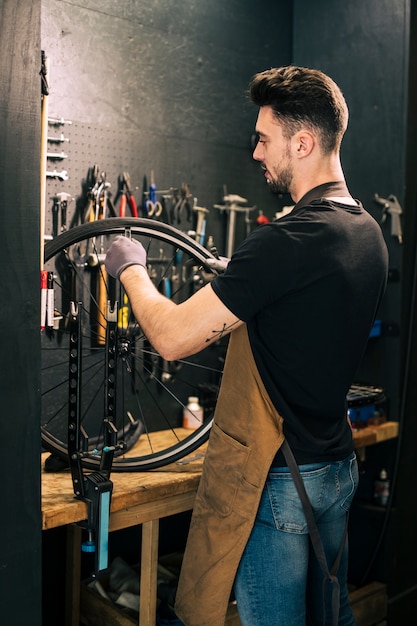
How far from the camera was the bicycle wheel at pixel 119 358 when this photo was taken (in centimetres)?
221

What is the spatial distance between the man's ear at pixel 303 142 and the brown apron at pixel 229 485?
17.5 inches

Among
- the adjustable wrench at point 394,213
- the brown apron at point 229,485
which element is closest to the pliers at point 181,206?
the adjustable wrench at point 394,213

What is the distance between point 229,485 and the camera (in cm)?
182

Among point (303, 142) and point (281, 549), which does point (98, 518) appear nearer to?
point (281, 549)

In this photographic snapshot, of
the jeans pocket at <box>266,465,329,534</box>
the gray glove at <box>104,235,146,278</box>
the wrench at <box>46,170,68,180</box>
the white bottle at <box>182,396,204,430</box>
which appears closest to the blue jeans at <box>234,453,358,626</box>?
the jeans pocket at <box>266,465,329,534</box>

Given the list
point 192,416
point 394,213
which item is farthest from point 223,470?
point 394,213

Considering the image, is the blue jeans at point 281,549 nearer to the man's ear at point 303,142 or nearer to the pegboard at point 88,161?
the man's ear at point 303,142

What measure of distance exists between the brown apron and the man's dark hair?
51 cm

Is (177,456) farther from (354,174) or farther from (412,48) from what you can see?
(412,48)

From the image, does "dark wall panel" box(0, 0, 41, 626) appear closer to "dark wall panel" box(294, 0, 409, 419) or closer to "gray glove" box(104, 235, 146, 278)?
"gray glove" box(104, 235, 146, 278)

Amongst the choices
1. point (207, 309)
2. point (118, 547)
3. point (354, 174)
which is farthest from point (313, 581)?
point (354, 174)

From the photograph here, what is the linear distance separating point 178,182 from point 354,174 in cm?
79

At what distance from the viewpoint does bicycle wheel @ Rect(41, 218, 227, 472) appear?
221 centimetres

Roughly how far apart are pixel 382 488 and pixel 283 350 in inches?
65.3
